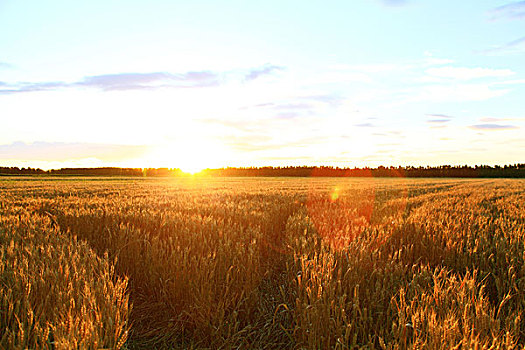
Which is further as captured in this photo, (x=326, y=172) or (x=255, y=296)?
(x=326, y=172)

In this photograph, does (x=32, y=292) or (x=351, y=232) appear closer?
(x=32, y=292)

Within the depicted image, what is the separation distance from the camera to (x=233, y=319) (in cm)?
252

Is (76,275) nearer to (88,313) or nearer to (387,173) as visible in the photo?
(88,313)

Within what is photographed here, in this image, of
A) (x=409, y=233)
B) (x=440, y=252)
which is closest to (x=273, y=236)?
(x=409, y=233)

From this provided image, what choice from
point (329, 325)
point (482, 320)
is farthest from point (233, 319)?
point (482, 320)

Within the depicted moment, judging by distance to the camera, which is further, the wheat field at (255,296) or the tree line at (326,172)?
the tree line at (326,172)

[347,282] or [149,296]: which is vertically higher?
[347,282]

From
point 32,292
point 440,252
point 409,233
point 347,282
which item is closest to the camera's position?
point 32,292

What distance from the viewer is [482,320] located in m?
1.84

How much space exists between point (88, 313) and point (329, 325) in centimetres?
151

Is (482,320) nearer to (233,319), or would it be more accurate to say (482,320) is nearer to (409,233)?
(233,319)

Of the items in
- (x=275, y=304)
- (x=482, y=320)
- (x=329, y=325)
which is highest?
(x=482, y=320)

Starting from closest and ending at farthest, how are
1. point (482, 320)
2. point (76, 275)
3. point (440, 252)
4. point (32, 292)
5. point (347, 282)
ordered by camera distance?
point (482, 320)
point (32, 292)
point (76, 275)
point (347, 282)
point (440, 252)

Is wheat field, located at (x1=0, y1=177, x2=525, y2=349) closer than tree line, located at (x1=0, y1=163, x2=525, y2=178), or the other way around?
wheat field, located at (x1=0, y1=177, x2=525, y2=349)
